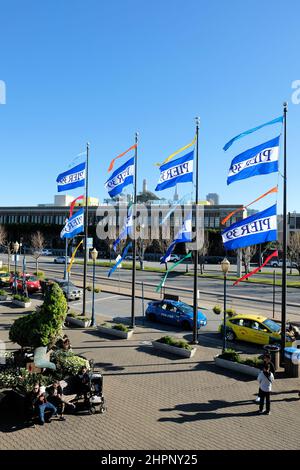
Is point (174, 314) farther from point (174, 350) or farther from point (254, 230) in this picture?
point (254, 230)

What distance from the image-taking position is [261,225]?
15.6m


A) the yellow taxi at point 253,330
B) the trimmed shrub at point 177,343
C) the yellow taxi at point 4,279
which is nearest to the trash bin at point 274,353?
the yellow taxi at point 253,330

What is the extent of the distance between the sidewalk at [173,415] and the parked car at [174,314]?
5.75m

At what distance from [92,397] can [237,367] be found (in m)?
5.77

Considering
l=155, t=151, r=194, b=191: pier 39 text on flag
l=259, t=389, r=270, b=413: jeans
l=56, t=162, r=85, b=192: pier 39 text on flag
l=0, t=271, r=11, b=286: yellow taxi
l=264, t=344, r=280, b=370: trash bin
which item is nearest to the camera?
l=259, t=389, r=270, b=413: jeans

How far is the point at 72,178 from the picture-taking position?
23.5 m

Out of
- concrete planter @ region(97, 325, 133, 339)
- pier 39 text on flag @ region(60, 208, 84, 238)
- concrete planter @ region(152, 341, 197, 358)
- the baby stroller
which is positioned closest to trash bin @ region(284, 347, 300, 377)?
concrete planter @ region(152, 341, 197, 358)

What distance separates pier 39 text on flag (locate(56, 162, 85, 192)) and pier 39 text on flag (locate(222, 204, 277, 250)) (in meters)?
9.91

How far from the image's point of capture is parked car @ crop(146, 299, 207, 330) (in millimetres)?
22344

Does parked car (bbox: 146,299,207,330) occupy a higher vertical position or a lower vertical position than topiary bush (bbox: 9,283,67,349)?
lower

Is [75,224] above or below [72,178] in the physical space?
below

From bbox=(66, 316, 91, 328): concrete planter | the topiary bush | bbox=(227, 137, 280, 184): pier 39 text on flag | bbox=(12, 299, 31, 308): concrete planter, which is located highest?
bbox=(227, 137, 280, 184): pier 39 text on flag

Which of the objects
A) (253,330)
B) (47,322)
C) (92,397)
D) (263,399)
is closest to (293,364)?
(263,399)

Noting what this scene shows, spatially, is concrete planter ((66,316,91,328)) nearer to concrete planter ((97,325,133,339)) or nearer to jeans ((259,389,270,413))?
concrete planter ((97,325,133,339))
